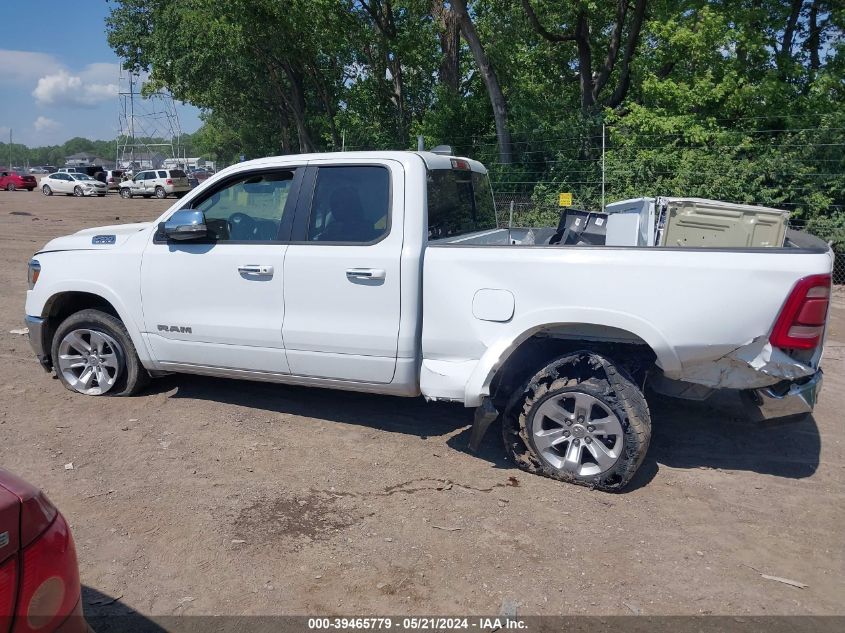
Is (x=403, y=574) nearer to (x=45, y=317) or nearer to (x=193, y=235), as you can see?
(x=193, y=235)

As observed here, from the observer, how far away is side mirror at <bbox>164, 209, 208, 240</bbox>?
490 centimetres

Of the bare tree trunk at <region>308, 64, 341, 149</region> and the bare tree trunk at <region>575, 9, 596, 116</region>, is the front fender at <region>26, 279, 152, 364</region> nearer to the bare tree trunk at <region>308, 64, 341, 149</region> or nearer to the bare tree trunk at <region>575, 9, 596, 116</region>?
the bare tree trunk at <region>575, 9, 596, 116</region>

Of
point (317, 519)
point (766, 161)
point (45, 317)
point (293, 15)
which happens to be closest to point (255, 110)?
point (293, 15)

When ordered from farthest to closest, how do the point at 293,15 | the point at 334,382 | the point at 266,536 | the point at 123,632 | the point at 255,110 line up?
1. the point at 255,110
2. the point at 293,15
3. the point at 334,382
4. the point at 266,536
5. the point at 123,632

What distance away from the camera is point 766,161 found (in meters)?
11.6

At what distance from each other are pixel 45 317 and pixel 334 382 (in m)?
2.63

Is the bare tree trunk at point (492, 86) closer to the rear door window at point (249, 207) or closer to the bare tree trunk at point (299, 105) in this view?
the rear door window at point (249, 207)

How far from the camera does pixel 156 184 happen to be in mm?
39188

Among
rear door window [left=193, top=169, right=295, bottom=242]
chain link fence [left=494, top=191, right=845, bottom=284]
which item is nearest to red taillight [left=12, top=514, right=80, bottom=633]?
→ rear door window [left=193, top=169, right=295, bottom=242]

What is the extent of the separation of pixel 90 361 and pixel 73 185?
40.9 metres

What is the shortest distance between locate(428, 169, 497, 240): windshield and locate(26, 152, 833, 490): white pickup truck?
0.7 inches

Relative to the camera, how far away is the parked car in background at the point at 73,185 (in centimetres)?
4153

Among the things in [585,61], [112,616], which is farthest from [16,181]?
[112,616]

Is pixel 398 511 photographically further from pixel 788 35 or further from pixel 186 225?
pixel 788 35
